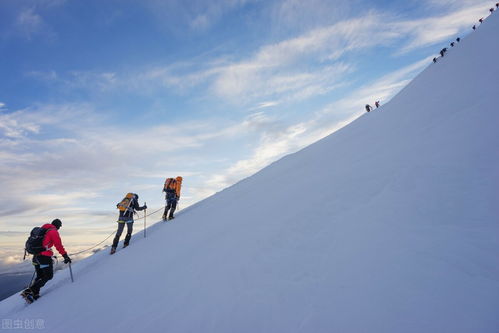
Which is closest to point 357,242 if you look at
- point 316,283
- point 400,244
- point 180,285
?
point 400,244

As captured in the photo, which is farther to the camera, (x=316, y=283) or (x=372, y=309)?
(x=316, y=283)

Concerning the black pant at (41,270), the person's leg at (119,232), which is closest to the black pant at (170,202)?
the person's leg at (119,232)

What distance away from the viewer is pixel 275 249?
5.43m

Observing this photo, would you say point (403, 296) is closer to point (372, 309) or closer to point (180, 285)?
point (372, 309)

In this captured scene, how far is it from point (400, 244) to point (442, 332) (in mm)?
1513

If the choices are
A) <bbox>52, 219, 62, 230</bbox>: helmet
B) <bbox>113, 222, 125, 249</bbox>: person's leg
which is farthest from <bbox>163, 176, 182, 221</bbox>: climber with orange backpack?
<bbox>52, 219, 62, 230</bbox>: helmet

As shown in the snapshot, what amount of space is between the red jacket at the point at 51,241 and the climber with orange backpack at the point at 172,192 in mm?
5042

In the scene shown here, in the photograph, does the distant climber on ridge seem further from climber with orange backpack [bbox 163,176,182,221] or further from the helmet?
climber with orange backpack [bbox 163,176,182,221]

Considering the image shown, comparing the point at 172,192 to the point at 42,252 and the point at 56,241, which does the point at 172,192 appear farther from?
the point at 42,252

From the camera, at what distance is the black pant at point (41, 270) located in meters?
8.47

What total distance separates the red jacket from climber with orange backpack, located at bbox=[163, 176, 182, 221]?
5042 millimetres

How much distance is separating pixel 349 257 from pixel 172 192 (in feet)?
34.4

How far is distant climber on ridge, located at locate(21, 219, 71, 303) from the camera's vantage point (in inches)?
334

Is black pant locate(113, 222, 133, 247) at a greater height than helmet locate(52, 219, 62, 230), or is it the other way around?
helmet locate(52, 219, 62, 230)
